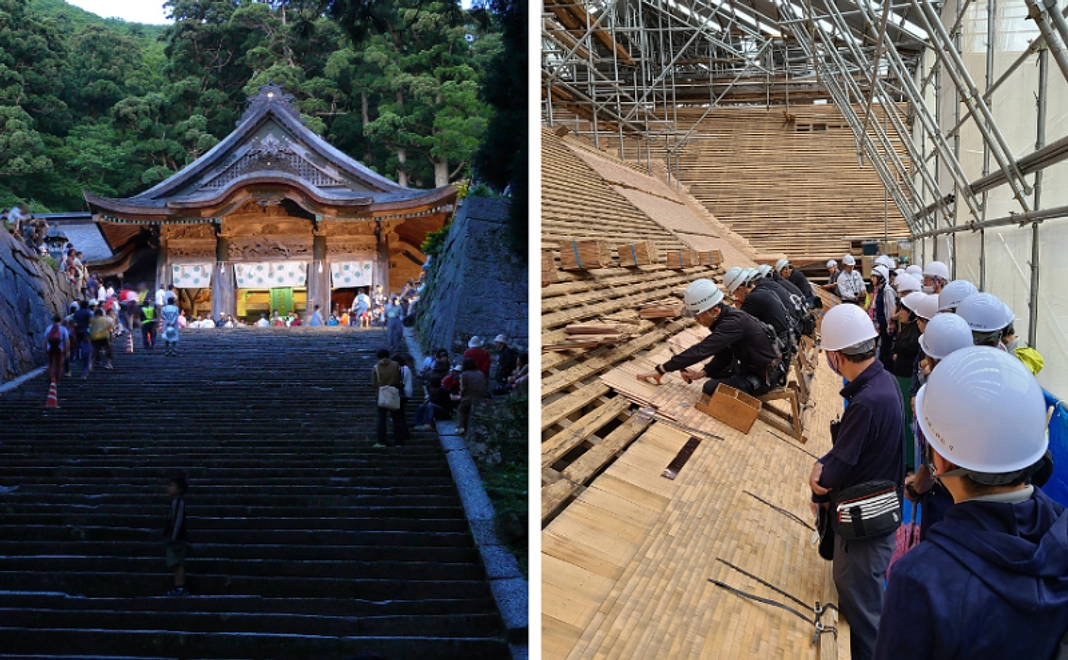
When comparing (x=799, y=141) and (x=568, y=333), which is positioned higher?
(x=799, y=141)

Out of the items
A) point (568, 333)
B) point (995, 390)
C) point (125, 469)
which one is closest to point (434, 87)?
point (568, 333)

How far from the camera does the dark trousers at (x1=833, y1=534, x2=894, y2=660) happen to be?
2.43 meters

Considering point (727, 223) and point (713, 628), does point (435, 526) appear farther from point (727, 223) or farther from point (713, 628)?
point (727, 223)

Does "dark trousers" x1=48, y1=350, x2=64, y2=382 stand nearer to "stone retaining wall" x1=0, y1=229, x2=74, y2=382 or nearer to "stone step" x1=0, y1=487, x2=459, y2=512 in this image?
"stone retaining wall" x1=0, y1=229, x2=74, y2=382

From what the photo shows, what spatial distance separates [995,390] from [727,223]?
566 inches

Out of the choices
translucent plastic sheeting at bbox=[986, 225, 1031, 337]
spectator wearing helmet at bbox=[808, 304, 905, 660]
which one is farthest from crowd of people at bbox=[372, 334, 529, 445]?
translucent plastic sheeting at bbox=[986, 225, 1031, 337]

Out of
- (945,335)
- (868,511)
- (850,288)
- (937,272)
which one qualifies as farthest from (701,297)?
(850,288)

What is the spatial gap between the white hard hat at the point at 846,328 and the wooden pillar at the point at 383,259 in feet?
8.76

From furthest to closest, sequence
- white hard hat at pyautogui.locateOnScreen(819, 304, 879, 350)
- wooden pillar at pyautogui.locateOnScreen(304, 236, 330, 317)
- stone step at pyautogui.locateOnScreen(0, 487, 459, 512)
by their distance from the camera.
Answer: wooden pillar at pyautogui.locateOnScreen(304, 236, 330, 317)
stone step at pyautogui.locateOnScreen(0, 487, 459, 512)
white hard hat at pyautogui.locateOnScreen(819, 304, 879, 350)

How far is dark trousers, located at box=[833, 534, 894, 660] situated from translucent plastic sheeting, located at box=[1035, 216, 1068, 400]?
258 centimetres

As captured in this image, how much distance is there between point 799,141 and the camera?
54.5 feet

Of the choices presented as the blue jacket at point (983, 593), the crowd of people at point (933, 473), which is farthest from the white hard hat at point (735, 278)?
the blue jacket at point (983, 593)

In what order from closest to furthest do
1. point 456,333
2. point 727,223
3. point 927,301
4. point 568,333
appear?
1. point 568,333
2. point 456,333
3. point 927,301
4. point 727,223

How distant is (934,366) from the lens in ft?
9.52
